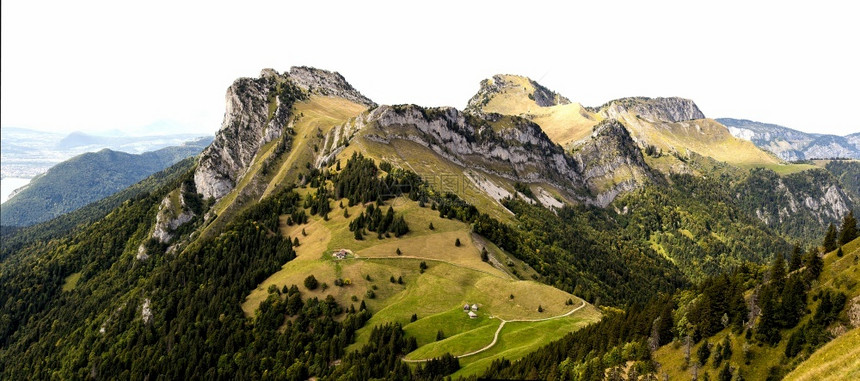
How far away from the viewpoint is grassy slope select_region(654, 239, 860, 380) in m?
48.5

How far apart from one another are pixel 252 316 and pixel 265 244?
138 feet

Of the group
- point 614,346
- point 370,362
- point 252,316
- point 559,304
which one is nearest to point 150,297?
point 252,316

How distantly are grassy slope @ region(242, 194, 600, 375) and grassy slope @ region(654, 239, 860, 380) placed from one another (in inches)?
1187

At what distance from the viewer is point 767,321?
57500mm

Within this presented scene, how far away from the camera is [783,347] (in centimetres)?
5462

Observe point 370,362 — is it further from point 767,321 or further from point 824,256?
point 824,256

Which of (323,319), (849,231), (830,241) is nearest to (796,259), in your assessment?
(830,241)

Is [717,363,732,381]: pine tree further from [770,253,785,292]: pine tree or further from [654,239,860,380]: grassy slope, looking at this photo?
[770,253,785,292]: pine tree

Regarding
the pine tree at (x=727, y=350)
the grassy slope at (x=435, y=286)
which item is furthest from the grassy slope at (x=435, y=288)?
the pine tree at (x=727, y=350)

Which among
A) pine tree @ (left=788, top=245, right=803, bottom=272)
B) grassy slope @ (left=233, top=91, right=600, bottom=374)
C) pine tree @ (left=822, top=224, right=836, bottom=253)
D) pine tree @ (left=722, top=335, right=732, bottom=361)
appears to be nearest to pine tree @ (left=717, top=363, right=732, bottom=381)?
pine tree @ (left=722, top=335, right=732, bottom=361)

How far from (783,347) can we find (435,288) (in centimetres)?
7989

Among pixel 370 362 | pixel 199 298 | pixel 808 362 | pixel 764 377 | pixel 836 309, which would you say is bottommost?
pixel 199 298

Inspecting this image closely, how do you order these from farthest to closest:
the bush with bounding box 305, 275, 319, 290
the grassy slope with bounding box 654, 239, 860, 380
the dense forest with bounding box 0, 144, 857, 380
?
the bush with bounding box 305, 275, 319, 290 < the dense forest with bounding box 0, 144, 857, 380 < the grassy slope with bounding box 654, 239, 860, 380

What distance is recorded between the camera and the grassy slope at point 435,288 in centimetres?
9650
